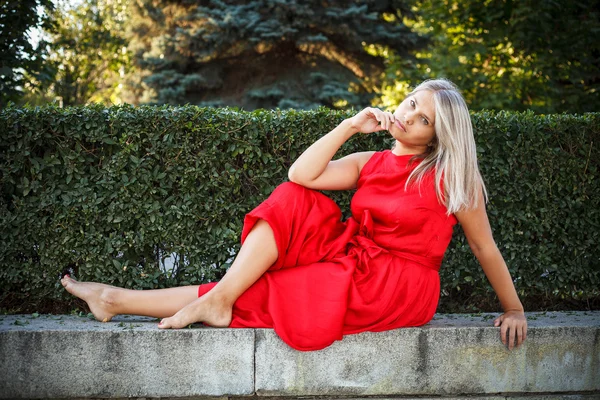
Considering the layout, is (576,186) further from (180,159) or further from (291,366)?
(180,159)

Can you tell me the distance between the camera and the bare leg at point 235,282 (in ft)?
11.4

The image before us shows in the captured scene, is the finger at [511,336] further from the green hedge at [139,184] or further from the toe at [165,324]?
the toe at [165,324]

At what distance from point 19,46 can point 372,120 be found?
6.66 metres

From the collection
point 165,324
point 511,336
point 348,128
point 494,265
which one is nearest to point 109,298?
point 165,324

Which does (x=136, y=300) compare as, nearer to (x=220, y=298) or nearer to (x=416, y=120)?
(x=220, y=298)

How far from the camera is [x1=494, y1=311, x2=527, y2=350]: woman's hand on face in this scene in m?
3.70

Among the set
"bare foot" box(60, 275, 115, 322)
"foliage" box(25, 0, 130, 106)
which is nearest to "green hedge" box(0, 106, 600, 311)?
"bare foot" box(60, 275, 115, 322)

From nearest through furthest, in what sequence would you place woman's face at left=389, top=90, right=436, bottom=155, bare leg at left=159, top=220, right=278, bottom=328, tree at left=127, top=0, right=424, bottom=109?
bare leg at left=159, top=220, right=278, bottom=328
woman's face at left=389, top=90, right=436, bottom=155
tree at left=127, top=0, right=424, bottom=109

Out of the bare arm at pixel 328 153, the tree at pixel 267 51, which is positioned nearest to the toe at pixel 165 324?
the bare arm at pixel 328 153

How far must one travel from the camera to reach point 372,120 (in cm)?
375

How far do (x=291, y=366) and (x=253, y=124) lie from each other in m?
1.65

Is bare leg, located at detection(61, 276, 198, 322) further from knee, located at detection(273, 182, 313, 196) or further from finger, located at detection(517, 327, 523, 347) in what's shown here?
finger, located at detection(517, 327, 523, 347)

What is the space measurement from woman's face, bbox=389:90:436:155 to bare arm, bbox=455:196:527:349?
19.6 inches

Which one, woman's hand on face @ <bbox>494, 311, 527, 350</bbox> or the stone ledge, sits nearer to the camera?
the stone ledge
